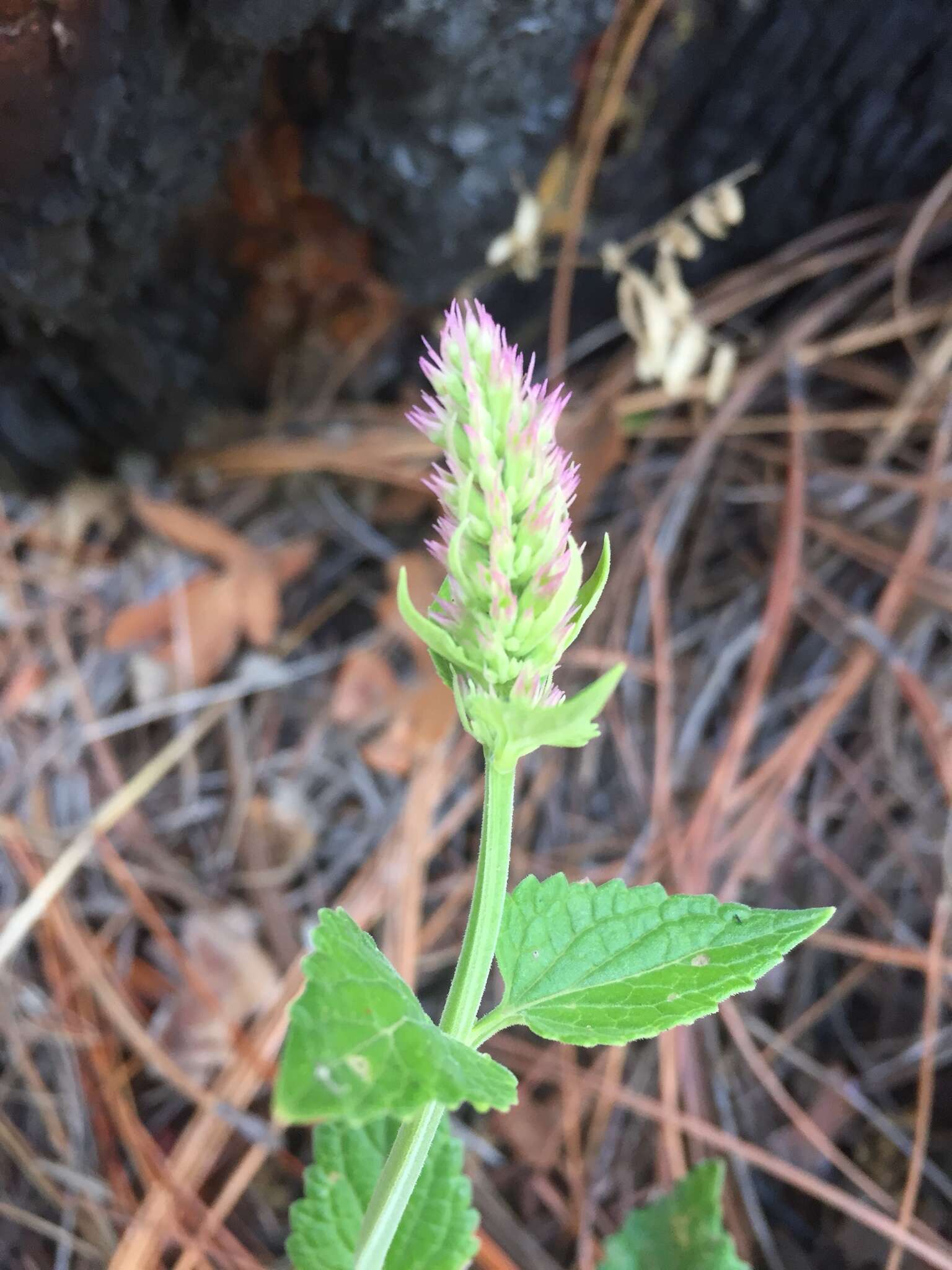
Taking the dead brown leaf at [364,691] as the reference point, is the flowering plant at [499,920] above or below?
below

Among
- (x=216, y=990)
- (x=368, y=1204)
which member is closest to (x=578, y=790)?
(x=216, y=990)

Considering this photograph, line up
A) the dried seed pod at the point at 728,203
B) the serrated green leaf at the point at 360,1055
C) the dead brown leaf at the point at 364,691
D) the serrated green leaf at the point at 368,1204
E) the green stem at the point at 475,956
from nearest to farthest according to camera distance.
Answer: the serrated green leaf at the point at 360,1055 < the green stem at the point at 475,956 < the serrated green leaf at the point at 368,1204 < the dried seed pod at the point at 728,203 < the dead brown leaf at the point at 364,691

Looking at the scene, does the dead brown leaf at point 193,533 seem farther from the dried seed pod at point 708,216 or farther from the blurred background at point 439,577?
the dried seed pod at point 708,216

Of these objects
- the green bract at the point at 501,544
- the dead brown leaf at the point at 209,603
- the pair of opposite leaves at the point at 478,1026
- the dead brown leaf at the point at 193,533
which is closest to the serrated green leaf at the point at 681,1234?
the pair of opposite leaves at the point at 478,1026

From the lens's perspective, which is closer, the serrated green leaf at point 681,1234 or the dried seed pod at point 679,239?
the serrated green leaf at point 681,1234

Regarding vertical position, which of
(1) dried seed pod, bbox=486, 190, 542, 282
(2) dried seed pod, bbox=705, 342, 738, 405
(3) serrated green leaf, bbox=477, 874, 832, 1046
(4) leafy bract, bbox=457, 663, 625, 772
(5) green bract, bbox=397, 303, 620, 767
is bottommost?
(3) serrated green leaf, bbox=477, 874, 832, 1046

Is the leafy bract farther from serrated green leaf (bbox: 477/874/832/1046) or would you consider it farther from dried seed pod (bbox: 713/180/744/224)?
dried seed pod (bbox: 713/180/744/224)

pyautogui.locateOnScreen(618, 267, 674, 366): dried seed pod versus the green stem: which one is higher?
pyautogui.locateOnScreen(618, 267, 674, 366): dried seed pod

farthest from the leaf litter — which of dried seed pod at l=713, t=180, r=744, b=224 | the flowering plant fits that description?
the flowering plant
